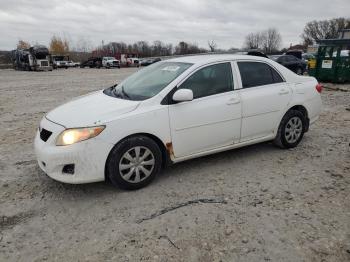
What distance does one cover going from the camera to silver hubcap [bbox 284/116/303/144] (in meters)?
5.23

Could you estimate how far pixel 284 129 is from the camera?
5.18 m

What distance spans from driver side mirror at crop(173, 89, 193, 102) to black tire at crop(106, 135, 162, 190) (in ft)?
1.98

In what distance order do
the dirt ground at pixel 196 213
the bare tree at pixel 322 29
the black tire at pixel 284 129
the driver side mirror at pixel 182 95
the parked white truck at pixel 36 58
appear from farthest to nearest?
1. the bare tree at pixel 322 29
2. the parked white truck at pixel 36 58
3. the black tire at pixel 284 129
4. the driver side mirror at pixel 182 95
5. the dirt ground at pixel 196 213

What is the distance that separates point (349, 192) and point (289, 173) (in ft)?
2.56

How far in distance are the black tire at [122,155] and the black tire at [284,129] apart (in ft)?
7.24

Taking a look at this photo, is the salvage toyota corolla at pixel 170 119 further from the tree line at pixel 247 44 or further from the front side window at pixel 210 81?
the tree line at pixel 247 44

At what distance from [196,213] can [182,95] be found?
4.66 feet

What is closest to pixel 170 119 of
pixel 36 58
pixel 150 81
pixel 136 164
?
pixel 136 164

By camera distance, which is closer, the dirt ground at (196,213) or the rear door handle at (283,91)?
the dirt ground at (196,213)

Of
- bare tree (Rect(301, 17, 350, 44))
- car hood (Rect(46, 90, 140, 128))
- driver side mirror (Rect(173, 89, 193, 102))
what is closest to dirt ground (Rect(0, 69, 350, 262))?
car hood (Rect(46, 90, 140, 128))

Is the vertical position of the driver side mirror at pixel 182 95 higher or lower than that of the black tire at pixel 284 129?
higher

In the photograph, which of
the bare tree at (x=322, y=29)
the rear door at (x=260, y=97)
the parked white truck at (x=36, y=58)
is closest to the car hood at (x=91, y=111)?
the rear door at (x=260, y=97)

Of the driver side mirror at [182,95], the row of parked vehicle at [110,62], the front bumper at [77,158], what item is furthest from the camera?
the row of parked vehicle at [110,62]

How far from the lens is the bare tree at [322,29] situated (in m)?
82.8
